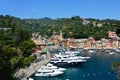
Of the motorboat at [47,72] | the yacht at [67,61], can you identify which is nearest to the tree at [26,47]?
the yacht at [67,61]

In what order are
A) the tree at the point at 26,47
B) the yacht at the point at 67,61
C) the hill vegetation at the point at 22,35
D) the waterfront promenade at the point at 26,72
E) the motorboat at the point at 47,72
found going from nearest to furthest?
the hill vegetation at the point at 22,35 < the waterfront promenade at the point at 26,72 < the motorboat at the point at 47,72 < the yacht at the point at 67,61 < the tree at the point at 26,47

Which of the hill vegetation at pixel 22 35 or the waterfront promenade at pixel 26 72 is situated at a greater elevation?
the hill vegetation at pixel 22 35

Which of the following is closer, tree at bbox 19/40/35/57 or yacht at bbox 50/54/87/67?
yacht at bbox 50/54/87/67

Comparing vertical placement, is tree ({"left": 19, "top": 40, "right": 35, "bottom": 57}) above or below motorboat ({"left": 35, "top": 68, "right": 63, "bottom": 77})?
above

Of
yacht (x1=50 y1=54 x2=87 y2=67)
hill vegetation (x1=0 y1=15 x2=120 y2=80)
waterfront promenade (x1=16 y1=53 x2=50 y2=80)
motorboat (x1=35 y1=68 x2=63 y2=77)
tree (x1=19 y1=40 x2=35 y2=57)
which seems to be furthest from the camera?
tree (x1=19 y1=40 x2=35 y2=57)

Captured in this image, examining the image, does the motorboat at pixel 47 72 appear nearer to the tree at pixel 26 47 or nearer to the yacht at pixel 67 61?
the yacht at pixel 67 61

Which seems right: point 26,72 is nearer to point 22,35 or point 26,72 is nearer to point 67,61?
point 67,61

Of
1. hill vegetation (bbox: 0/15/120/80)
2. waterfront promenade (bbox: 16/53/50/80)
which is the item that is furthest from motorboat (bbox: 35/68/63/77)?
hill vegetation (bbox: 0/15/120/80)

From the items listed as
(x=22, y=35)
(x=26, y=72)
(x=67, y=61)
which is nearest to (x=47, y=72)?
(x=26, y=72)

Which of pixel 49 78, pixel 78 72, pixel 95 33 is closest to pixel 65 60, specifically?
pixel 78 72

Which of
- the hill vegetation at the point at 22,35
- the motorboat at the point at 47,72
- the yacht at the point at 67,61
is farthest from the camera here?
the yacht at the point at 67,61

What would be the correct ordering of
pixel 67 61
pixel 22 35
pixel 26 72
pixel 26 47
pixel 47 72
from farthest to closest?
pixel 22 35
pixel 26 47
pixel 67 61
pixel 47 72
pixel 26 72

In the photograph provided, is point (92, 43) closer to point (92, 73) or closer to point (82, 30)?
point (82, 30)

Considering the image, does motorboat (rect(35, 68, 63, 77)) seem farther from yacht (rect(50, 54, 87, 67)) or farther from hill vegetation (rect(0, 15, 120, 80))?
yacht (rect(50, 54, 87, 67))
